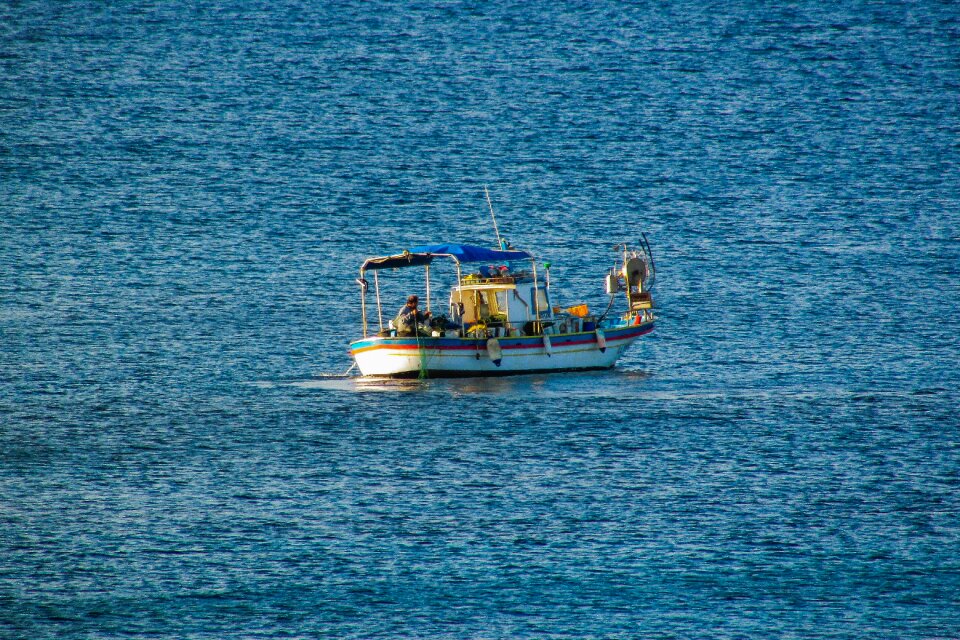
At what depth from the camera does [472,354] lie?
4641 centimetres

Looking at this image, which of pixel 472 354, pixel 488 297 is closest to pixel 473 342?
pixel 472 354

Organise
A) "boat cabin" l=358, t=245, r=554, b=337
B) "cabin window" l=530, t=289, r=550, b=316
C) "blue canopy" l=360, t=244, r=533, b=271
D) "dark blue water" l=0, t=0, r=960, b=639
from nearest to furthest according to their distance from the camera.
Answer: "dark blue water" l=0, t=0, r=960, b=639, "blue canopy" l=360, t=244, r=533, b=271, "boat cabin" l=358, t=245, r=554, b=337, "cabin window" l=530, t=289, r=550, b=316

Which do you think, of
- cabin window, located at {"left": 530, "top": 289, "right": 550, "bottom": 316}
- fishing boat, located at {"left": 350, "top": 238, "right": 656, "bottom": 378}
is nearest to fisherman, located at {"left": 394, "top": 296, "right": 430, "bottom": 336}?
fishing boat, located at {"left": 350, "top": 238, "right": 656, "bottom": 378}

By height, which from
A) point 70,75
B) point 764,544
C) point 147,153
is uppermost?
point 70,75

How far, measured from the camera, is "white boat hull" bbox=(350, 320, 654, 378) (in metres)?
45.8

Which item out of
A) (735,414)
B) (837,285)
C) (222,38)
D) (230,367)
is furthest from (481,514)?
(222,38)

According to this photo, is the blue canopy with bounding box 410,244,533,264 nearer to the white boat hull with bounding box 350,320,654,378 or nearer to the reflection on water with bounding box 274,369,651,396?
the white boat hull with bounding box 350,320,654,378

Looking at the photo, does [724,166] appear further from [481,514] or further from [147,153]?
[481,514]

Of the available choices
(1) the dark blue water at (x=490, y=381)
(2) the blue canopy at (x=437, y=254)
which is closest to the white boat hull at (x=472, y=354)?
(1) the dark blue water at (x=490, y=381)

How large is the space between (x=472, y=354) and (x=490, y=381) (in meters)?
1.23

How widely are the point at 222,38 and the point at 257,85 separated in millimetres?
24308

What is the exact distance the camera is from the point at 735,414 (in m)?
42.5

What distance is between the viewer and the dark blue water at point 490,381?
27656 mm

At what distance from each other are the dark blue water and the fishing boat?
941 mm
